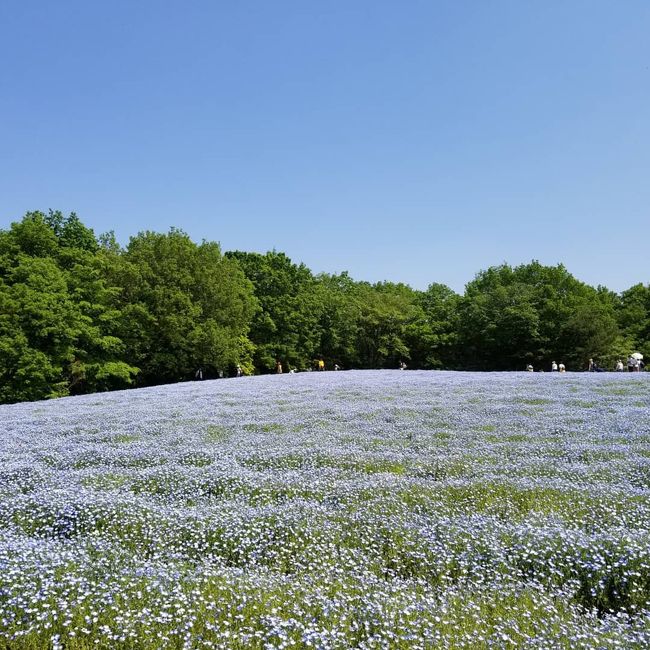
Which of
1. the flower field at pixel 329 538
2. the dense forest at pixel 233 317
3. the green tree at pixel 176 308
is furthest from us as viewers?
the green tree at pixel 176 308

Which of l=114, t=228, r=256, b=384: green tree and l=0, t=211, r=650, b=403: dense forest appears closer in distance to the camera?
l=0, t=211, r=650, b=403: dense forest

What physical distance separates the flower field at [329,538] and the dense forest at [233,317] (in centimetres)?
1995

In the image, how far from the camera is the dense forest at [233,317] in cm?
3014

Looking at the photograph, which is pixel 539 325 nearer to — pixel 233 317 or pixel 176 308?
pixel 233 317

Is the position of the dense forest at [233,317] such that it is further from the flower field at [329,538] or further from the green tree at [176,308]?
the flower field at [329,538]

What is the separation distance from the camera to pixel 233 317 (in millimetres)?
43938

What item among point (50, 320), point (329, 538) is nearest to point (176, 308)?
point (50, 320)

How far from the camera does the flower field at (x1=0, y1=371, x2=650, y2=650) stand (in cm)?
389

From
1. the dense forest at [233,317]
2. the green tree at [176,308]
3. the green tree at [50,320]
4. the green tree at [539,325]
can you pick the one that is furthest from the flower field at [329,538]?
the green tree at [539,325]

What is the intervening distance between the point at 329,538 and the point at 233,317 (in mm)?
39223

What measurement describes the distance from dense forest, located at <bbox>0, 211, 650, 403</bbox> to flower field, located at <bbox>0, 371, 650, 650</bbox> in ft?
65.4

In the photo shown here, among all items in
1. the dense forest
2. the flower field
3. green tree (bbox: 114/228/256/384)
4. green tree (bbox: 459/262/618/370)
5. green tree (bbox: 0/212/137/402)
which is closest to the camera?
the flower field

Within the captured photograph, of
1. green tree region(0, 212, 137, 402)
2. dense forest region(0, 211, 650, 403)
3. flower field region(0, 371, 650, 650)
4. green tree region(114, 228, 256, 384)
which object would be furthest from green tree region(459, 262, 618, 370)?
flower field region(0, 371, 650, 650)

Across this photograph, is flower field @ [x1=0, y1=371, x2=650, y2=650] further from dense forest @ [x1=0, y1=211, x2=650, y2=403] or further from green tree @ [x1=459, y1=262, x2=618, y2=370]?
green tree @ [x1=459, y1=262, x2=618, y2=370]
